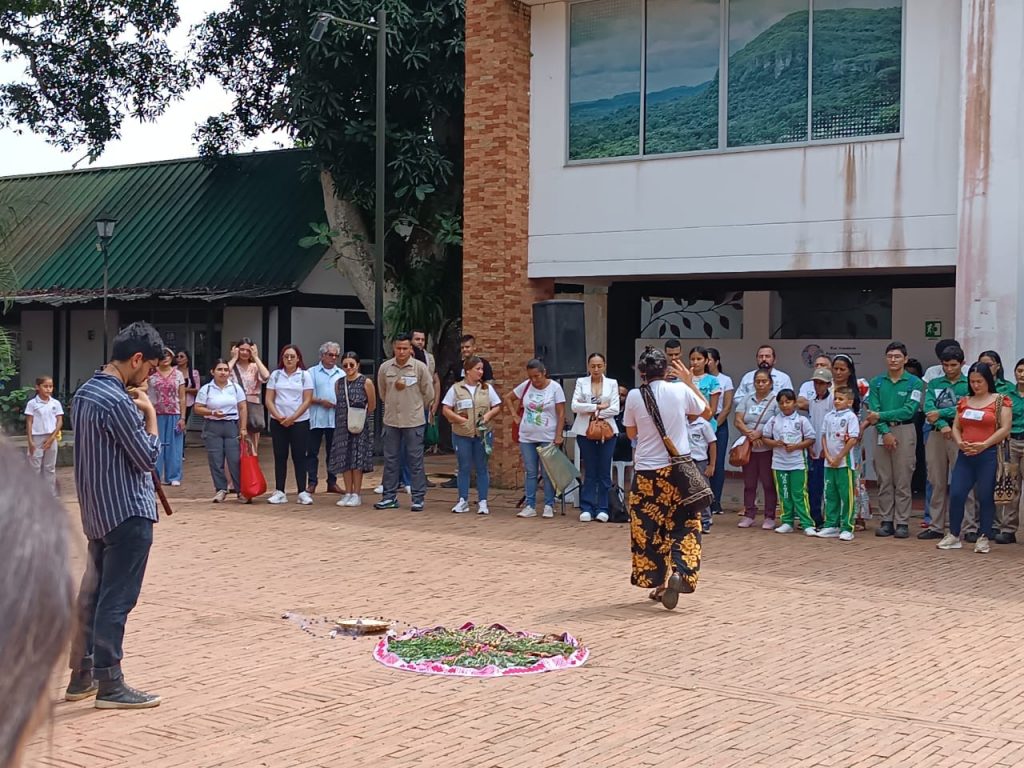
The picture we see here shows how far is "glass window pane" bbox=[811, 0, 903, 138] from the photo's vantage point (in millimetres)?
15383

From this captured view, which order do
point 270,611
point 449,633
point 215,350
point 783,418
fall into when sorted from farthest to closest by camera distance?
point 215,350 < point 783,418 < point 270,611 < point 449,633

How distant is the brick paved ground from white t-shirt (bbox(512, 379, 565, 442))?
2358mm

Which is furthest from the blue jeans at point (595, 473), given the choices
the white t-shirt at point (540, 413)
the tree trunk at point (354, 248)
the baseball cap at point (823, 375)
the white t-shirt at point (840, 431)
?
the tree trunk at point (354, 248)

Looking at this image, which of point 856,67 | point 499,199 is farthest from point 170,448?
point 856,67

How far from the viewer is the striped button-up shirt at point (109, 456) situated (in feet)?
21.4

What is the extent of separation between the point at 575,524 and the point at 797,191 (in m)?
5.01

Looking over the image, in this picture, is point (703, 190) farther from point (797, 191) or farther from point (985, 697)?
point (985, 697)

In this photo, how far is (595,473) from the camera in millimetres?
A: 14523

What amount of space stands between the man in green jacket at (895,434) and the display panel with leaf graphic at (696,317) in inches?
253

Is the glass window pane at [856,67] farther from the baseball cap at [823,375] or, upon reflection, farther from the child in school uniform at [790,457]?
the child in school uniform at [790,457]

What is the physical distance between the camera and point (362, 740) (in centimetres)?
597

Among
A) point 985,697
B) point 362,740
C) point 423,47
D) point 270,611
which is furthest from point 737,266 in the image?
point 362,740

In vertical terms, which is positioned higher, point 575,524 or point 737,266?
point 737,266

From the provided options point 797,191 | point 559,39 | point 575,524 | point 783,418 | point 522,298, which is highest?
point 559,39
